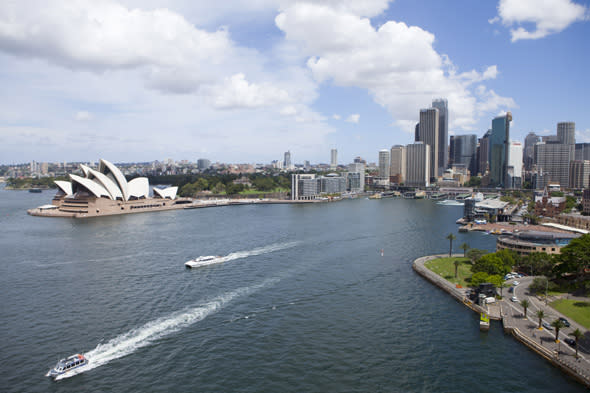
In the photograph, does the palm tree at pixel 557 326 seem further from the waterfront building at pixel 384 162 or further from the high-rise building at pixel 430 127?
the high-rise building at pixel 430 127

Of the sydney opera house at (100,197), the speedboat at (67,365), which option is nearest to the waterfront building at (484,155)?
the sydney opera house at (100,197)

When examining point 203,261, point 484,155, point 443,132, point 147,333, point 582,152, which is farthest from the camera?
point 443,132

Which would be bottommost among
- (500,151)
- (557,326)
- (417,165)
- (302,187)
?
(557,326)

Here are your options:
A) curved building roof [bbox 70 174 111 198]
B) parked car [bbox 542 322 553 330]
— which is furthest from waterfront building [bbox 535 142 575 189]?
curved building roof [bbox 70 174 111 198]

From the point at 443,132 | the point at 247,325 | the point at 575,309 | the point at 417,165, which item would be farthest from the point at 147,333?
the point at 443,132

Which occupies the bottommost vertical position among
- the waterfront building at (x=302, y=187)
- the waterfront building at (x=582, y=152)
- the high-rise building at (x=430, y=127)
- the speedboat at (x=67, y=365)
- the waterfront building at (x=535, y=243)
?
the speedboat at (x=67, y=365)

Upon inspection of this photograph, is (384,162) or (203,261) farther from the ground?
(384,162)

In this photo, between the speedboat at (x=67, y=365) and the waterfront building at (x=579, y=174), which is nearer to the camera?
the speedboat at (x=67, y=365)

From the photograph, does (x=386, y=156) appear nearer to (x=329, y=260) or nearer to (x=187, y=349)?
(x=329, y=260)

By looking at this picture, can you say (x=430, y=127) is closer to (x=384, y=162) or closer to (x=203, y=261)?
(x=384, y=162)
